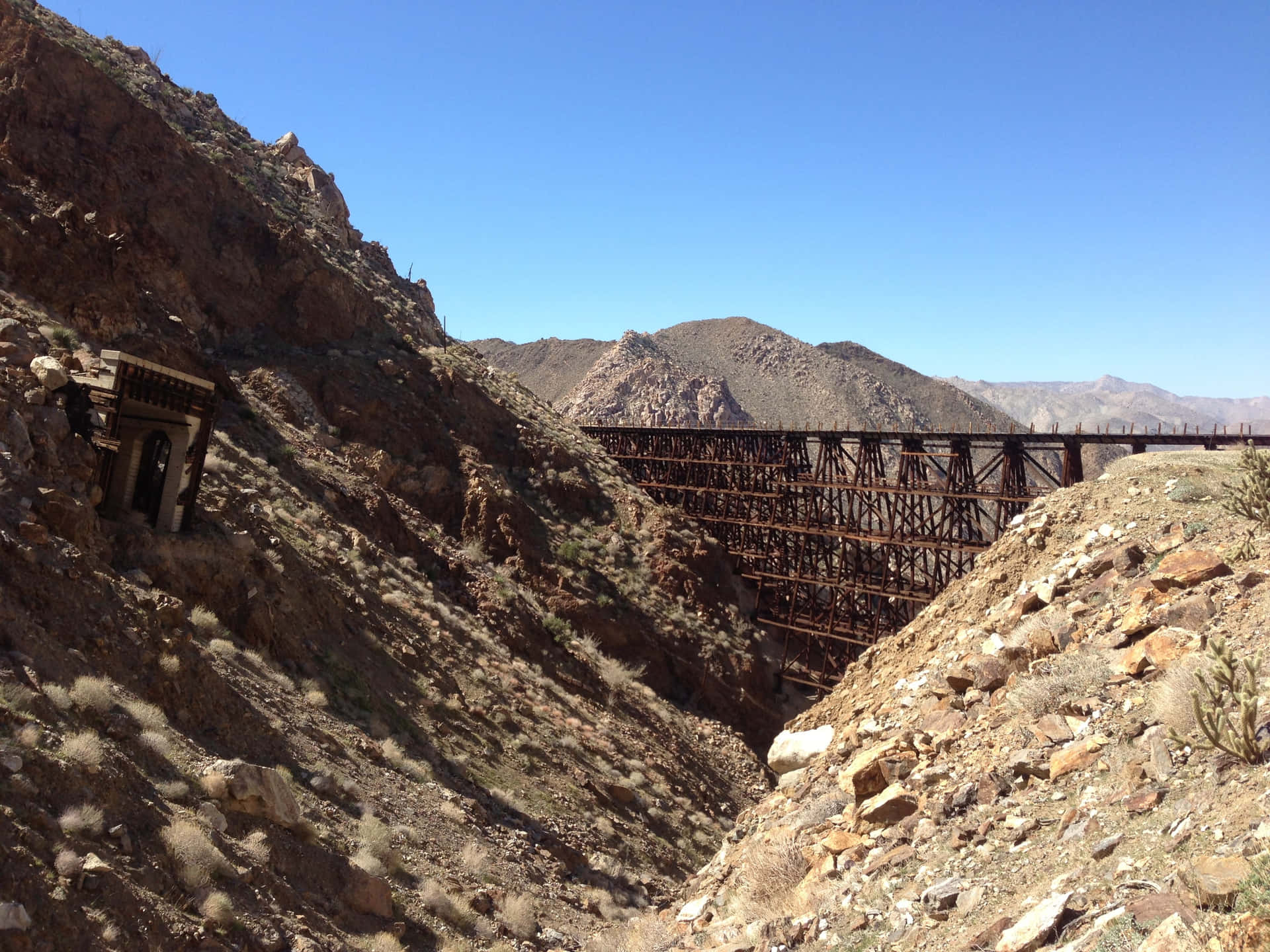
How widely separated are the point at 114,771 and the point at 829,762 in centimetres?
678

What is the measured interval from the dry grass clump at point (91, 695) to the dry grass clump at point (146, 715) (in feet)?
0.60

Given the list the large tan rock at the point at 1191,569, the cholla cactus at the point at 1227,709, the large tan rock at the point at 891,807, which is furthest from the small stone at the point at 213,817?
the large tan rock at the point at 1191,569

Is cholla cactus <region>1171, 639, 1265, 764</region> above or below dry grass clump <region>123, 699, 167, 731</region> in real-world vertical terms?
above

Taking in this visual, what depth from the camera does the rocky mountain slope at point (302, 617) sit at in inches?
281

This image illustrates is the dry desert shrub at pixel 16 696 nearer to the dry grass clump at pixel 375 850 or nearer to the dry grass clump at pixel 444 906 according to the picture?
the dry grass clump at pixel 375 850

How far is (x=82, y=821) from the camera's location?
20.4 feet

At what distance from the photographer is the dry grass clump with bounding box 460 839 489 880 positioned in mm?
9898

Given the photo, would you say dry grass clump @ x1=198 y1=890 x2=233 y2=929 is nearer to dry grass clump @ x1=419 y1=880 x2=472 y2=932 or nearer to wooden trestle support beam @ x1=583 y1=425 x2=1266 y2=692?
dry grass clump @ x1=419 y1=880 x2=472 y2=932

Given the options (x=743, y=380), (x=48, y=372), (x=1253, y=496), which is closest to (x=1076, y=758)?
(x=1253, y=496)

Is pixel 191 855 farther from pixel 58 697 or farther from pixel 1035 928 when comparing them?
pixel 1035 928

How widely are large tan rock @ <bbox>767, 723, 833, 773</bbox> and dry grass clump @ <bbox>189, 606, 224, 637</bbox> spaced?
7129 mm

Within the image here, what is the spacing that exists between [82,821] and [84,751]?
29.2 inches

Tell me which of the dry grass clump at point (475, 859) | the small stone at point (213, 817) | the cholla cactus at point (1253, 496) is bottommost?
the dry grass clump at point (475, 859)

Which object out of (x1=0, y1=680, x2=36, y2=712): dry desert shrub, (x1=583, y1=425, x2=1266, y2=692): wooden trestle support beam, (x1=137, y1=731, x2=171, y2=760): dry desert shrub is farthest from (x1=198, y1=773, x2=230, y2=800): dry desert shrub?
(x1=583, y1=425, x2=1266, y2=692): wooden trestle support beam
